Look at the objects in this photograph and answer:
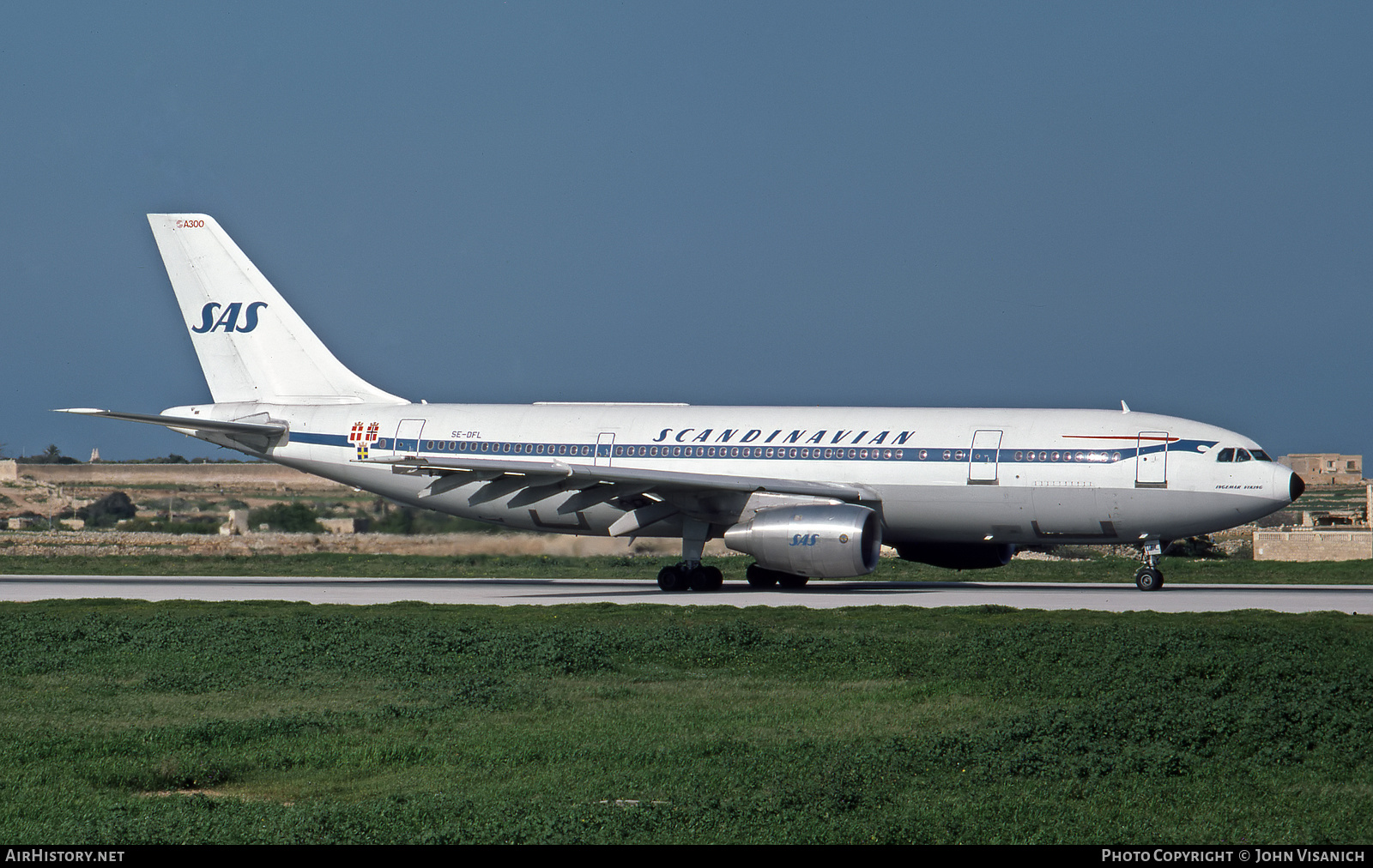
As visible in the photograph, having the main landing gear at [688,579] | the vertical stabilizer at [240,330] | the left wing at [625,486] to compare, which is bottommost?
the main landing gear at [688,579]

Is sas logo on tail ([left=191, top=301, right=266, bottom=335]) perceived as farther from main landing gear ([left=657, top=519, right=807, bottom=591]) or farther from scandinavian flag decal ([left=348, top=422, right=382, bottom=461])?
main landing gear ([left=657, top=519, right=807, bottom=591])

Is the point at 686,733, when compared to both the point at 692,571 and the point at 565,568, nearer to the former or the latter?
the point at 692,571

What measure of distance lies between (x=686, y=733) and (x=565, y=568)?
2559 centimetres

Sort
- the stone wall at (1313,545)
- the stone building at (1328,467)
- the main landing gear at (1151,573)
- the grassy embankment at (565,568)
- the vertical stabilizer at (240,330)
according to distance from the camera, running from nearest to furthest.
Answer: the main landing gear at (1151,573), the grassy embankment at (565,568), the vertical stabilizer at (240,330), the stone wall at (1313,545), the stone building at (1328,467)

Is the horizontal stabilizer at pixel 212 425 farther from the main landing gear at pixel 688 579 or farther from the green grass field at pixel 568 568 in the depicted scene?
the main landing gear at pixel 688 579

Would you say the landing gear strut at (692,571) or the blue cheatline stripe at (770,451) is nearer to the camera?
the blue cheatline stripe at (770,451)

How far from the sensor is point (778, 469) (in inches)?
1111

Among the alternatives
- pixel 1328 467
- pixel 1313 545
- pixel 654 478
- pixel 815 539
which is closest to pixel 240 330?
pixel 654 478

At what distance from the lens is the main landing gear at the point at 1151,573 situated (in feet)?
88.8

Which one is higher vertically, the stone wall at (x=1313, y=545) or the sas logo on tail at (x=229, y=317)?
the sas logo on tail at (x=229, y=317)

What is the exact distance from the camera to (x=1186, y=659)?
49.3ft

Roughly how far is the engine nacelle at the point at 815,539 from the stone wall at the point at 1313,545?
2381 cm

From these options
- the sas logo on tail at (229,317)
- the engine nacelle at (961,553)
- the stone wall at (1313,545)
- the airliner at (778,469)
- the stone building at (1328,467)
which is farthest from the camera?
the stone building at (1328,467)

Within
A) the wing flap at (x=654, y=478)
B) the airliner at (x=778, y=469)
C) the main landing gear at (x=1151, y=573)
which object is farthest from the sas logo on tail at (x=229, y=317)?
the main landing gear at (x=1151, y=573)
